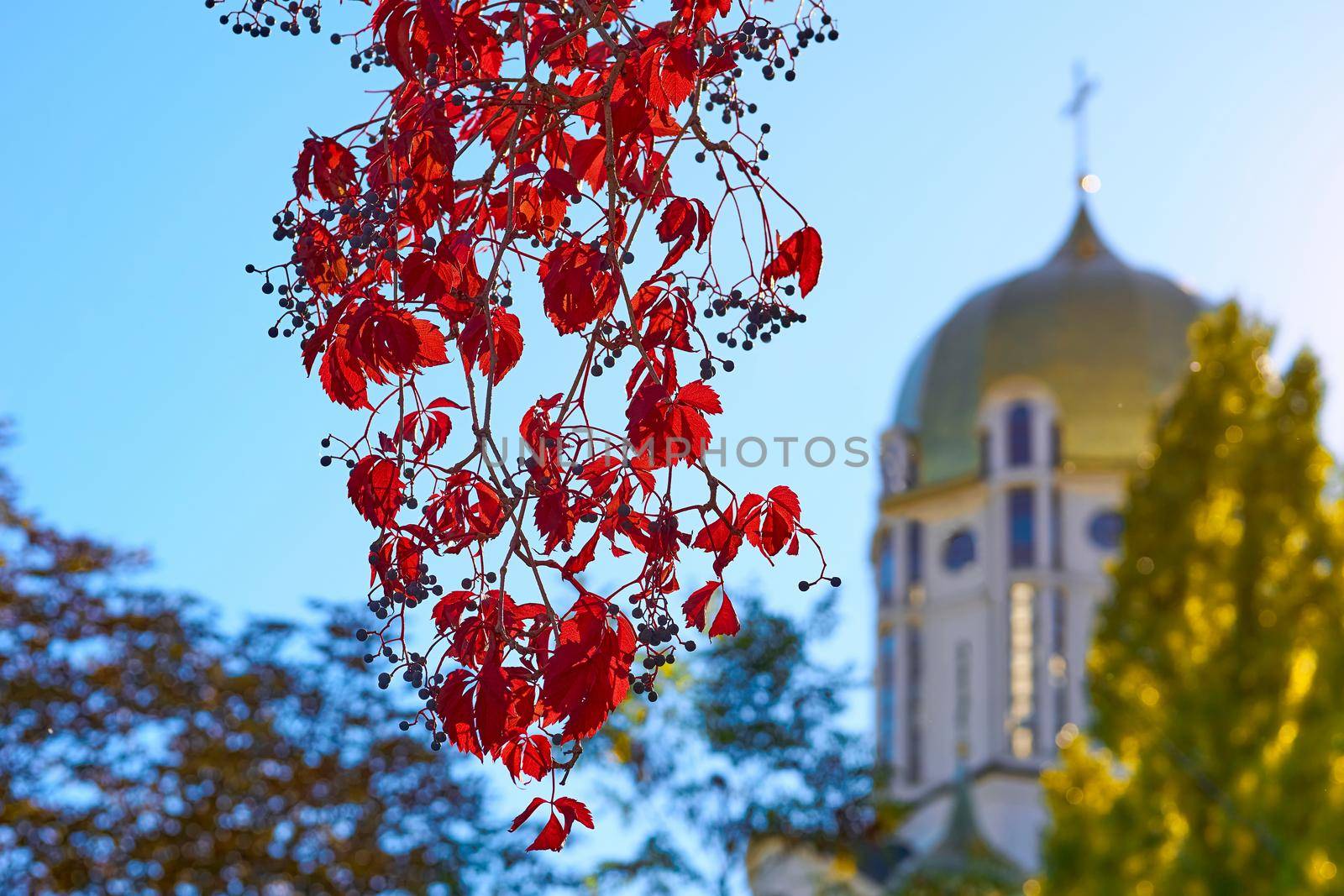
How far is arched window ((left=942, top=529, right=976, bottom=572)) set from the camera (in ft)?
115

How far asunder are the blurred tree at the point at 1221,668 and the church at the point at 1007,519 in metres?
17.6

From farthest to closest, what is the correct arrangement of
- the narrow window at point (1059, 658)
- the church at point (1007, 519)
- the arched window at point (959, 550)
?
the arched window at point (959, 550) → the church at point (1007, 519) → the narrow window at point (1059, 658)

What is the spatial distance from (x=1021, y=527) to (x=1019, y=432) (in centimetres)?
187

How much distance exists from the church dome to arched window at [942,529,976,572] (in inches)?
45.9

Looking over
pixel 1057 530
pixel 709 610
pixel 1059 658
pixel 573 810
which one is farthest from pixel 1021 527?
pixel 573 810

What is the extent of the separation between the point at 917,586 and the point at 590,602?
33.4 metres

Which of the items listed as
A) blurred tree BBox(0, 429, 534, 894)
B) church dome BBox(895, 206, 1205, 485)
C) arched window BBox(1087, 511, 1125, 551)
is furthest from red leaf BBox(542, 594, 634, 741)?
arched window BBox(1087, 511, 1125, 551)

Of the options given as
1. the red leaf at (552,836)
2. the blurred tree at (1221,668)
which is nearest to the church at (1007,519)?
the blurred tree at (1221,668)

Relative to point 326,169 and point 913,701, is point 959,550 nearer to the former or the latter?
point 913,701

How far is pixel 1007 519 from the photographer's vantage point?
1353 inches

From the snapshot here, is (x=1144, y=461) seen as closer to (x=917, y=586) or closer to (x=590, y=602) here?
(x=590, y=602)

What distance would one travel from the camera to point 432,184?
233cm

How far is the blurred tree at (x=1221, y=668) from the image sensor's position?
37.6ft

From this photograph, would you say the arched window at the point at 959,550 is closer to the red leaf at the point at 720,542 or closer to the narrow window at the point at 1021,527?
the narrow window at the point at 1021,527
